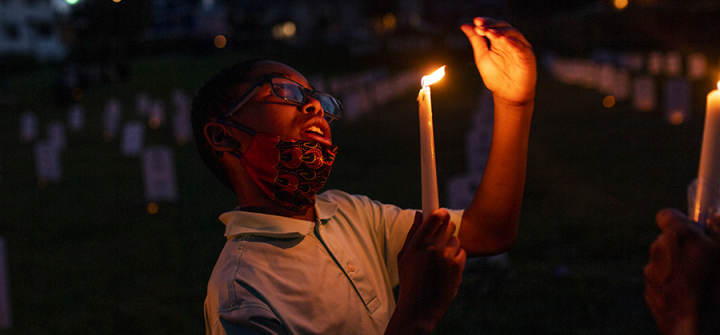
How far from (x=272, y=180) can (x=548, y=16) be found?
60.0 m

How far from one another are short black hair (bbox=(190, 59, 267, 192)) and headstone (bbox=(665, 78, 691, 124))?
41.6 ft

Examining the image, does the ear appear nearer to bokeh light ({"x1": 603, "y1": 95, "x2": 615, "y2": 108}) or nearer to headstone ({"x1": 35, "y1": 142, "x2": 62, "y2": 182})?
headstone ({"x1": 35, "y1": 142, "x2": 62, "y2": 182})

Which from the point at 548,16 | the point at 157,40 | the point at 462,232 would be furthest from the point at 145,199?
the point at 548,16

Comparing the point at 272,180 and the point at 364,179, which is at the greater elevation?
the point at 272,180

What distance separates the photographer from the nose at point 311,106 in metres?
1.84

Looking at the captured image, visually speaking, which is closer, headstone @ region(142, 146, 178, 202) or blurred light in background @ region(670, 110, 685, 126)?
headstone @ region(142, 146, 178, 202)

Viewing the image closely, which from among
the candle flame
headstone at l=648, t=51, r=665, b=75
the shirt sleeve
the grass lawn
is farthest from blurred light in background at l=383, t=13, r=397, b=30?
the shirt sleeve

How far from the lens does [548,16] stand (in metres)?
56.4

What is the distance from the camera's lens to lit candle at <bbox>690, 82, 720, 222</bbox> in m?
1.13

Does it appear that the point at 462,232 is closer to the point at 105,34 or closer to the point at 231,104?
the point at 231,104

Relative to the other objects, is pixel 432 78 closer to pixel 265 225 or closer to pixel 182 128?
pixel 265 225

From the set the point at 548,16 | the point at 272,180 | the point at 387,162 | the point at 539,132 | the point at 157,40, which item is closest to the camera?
the point at 272,180

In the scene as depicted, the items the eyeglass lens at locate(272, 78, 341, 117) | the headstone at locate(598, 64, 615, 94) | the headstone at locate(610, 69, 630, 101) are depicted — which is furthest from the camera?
the headstone at locate(598, 64, 615, 94)

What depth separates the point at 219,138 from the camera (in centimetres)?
190
